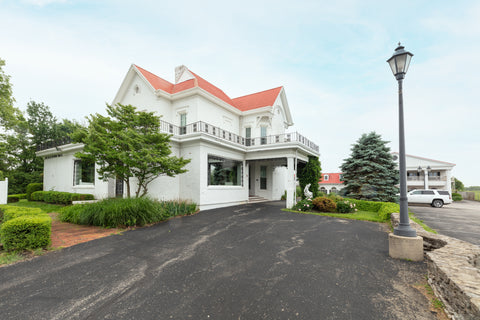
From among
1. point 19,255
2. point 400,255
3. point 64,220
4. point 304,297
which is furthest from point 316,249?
point 64,220

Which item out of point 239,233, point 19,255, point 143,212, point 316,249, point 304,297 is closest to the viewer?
point 304,297

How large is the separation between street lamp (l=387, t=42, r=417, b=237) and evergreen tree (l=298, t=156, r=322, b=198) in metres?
10.9

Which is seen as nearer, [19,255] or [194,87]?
[19,255]

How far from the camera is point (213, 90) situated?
57.8 ft

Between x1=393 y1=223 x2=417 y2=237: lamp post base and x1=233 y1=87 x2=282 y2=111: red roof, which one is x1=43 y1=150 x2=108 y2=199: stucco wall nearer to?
x1=233 y1=87 x2=282 y2=111: red roof

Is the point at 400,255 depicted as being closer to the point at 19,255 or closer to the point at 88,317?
the point at 88,317

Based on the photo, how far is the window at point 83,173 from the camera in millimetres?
15062

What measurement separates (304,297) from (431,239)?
423 centimetres

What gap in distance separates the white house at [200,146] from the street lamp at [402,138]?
26.8 feet

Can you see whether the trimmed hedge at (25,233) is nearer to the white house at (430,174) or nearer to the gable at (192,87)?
the gable at (192,87)

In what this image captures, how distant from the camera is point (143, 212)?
823 cm

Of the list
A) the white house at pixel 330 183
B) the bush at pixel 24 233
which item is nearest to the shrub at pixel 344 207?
the bush at pixel 24 233

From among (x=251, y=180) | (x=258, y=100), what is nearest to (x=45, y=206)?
(x=251, y=180)

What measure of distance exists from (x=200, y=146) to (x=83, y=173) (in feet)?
33.7
